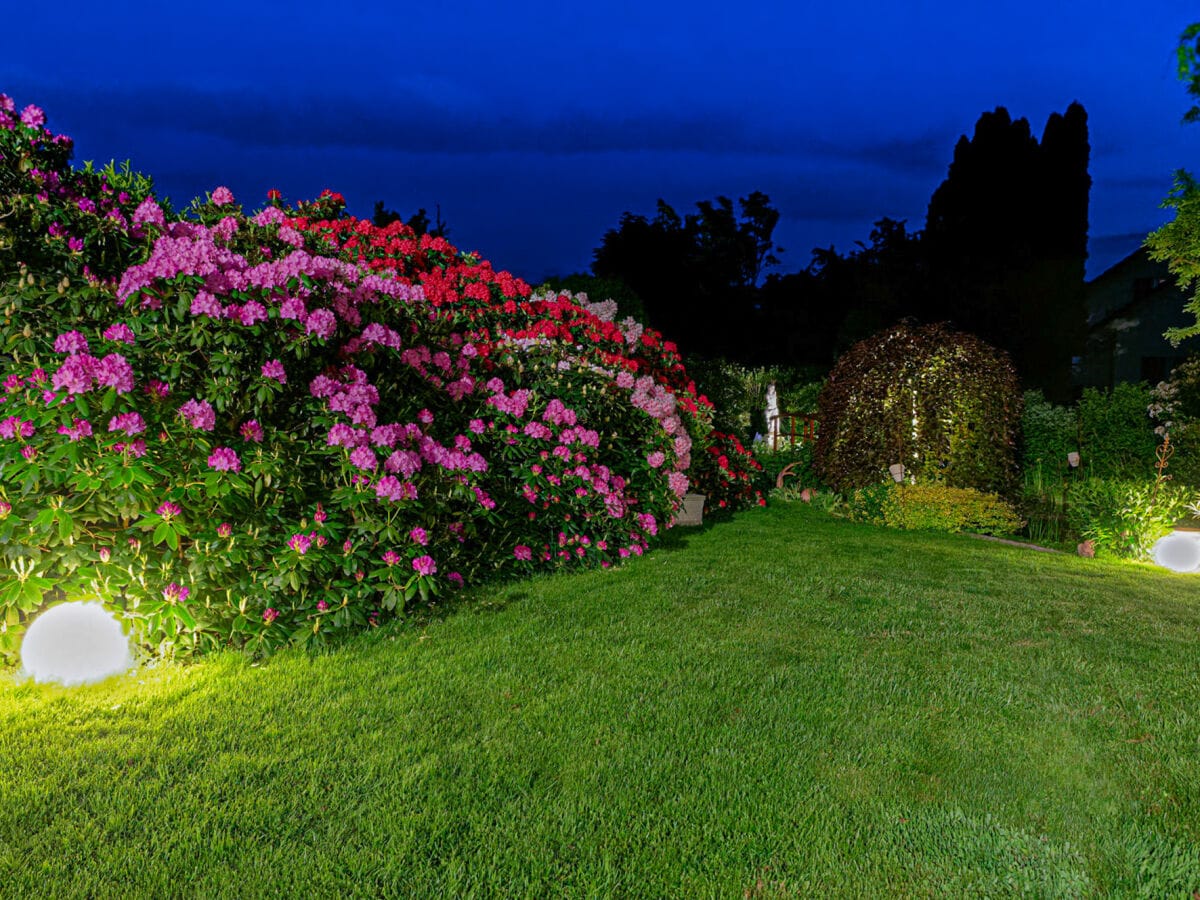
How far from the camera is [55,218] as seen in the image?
3.50 metres

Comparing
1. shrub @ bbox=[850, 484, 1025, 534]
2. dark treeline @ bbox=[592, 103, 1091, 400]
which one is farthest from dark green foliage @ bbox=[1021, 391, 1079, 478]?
dark treeline @ bbox=[592, 103, 1091, 400]

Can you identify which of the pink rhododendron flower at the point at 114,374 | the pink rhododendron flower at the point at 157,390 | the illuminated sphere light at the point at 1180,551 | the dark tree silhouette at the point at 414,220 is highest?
the dark tree silhouette at the point at 414,220

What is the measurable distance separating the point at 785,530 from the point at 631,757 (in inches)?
235

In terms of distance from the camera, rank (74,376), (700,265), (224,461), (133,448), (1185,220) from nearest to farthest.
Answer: (74,376)
(133,448)
(224,461)
(1185,220)
(700,265)

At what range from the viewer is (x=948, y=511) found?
892 cm

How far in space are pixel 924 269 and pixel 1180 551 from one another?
17.6 metres

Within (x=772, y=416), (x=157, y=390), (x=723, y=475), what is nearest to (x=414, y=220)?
(x=772, y=416)

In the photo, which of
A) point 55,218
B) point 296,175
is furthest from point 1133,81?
point 55,218

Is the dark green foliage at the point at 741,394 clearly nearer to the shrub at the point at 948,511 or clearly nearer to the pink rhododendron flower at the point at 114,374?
the shrub at the point at 948,511

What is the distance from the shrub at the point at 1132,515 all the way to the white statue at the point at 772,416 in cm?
810

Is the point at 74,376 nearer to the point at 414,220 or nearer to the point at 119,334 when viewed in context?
the point at 119,334

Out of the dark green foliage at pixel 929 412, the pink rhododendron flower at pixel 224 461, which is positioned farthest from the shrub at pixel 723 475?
the pink rhododendron flower at pixel 224 461

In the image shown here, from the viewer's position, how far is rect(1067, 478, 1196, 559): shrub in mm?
7289

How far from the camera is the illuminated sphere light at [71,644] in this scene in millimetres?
3119
